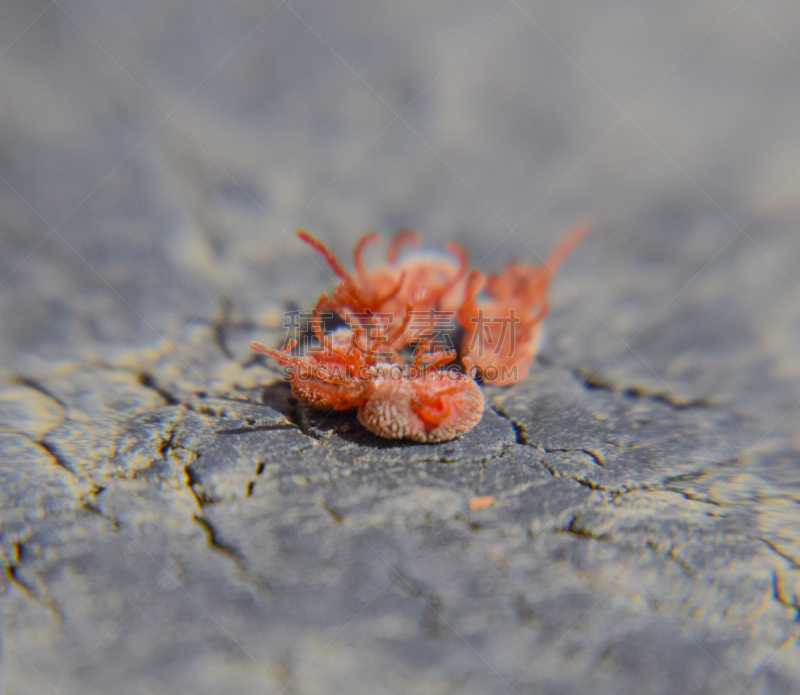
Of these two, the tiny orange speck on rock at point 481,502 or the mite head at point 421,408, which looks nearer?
the tiny orange speck on rock at point 481,502

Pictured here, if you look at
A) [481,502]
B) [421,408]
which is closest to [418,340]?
[421,408]

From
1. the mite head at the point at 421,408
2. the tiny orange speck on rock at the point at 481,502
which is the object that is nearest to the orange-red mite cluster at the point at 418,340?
the mite head at the point at 421,408

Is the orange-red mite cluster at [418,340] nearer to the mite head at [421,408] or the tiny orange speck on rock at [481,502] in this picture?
the mite head at [421,408]

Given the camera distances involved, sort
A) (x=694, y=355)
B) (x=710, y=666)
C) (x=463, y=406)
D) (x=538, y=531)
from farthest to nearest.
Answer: (x=694, y=355) < (x=463, y=406) < (x=538, y=531) < (x=710, y=666)

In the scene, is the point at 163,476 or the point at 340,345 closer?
the point at 163,476

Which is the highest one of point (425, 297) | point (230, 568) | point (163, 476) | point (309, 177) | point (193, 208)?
point (309, 177)

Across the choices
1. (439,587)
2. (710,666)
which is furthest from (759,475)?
(439,587)

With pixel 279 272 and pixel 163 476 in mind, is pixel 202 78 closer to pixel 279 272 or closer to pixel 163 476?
pixel 279 272
